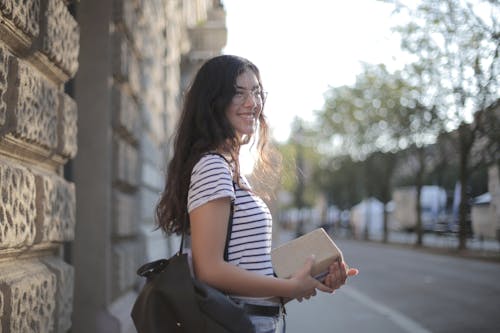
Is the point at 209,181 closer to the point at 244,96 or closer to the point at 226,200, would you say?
the point at 226,200

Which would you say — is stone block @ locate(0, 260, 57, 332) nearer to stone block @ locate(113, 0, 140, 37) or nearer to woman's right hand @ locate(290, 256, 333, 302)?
woman's right hand @ locate(290, 256, 333, 302)

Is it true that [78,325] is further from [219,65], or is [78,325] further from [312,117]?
[312,117]

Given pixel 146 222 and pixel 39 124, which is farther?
pixel 146 222

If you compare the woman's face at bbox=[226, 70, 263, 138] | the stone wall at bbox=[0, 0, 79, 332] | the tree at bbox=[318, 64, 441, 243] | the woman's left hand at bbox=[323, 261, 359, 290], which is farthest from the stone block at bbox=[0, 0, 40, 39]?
the tree at bbox=[318, 64, 441, 243]

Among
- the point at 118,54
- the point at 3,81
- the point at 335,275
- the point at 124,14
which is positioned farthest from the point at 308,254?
the point at 124,14

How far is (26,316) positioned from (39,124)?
2.70 ft

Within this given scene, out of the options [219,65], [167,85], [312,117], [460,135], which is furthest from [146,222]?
[312,117]

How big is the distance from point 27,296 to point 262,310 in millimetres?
1005

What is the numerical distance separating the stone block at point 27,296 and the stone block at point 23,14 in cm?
Result: 91

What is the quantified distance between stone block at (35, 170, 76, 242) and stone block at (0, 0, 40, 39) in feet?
2.05

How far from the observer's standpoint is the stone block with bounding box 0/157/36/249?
2.50 m

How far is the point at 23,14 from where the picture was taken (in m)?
2.72

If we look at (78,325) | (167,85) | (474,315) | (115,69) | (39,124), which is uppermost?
(167,85)

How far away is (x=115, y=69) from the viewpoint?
16.8 ft
